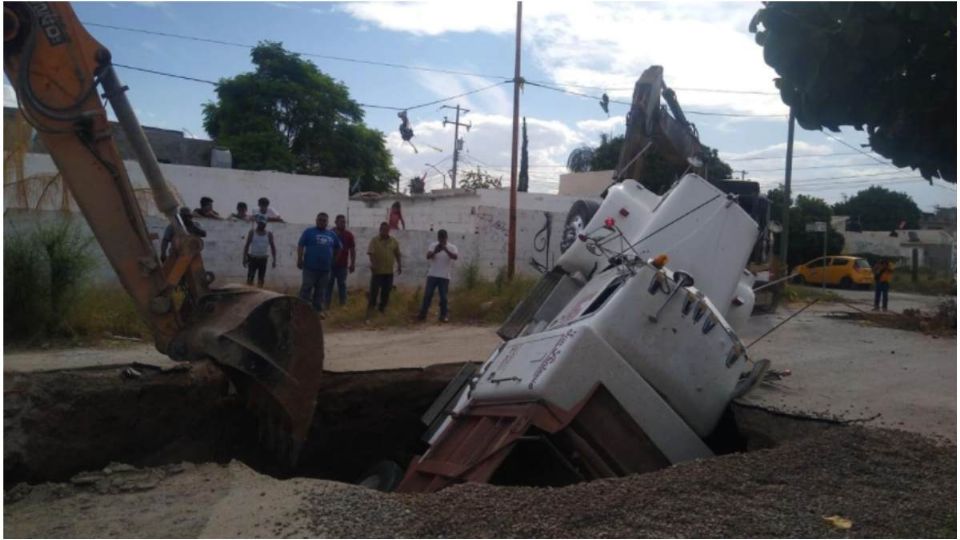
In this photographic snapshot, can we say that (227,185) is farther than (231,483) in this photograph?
Yes

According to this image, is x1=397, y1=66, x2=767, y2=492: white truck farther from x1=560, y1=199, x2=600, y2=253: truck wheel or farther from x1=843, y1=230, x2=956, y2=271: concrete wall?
x1=843, y1=230, x2=956, y2=271: concrete wall

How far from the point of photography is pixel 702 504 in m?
4.54

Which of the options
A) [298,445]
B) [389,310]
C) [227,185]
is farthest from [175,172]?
[298,445]

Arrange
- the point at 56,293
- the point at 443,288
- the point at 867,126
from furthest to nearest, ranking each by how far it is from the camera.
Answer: the point at 443,288, the point at 56,293, the point at 867,126

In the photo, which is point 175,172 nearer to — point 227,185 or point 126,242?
point 227,185

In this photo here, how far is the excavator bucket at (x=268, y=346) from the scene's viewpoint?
20.0 feet

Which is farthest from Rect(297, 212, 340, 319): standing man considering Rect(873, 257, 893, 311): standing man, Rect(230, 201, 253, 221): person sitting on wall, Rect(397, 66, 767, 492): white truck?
Rect(873, 257, 893, 311): standing man

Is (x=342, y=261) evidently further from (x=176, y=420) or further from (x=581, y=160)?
(x=581, y=160)

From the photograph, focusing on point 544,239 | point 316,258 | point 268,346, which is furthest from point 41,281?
point 544,239

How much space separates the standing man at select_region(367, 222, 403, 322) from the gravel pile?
795 centimetres

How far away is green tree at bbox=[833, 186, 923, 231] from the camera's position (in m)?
56.1

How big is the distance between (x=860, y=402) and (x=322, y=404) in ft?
16.6

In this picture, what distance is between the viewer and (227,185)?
23.9 m

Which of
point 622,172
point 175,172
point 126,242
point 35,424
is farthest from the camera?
point 175,172
